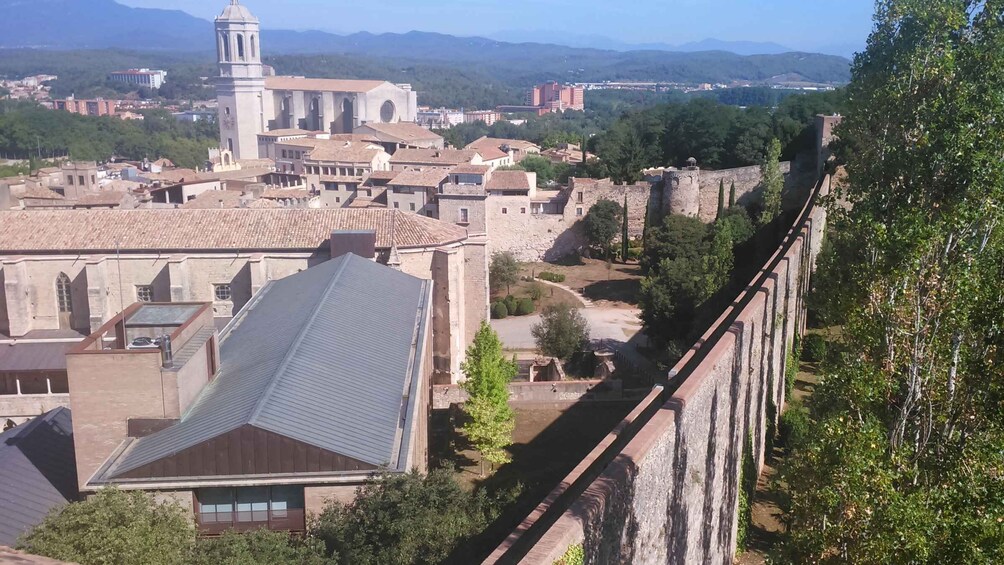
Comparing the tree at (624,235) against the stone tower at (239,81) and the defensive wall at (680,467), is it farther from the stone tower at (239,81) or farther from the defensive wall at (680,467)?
the stone tower at (239,81)

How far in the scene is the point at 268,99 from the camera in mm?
103125

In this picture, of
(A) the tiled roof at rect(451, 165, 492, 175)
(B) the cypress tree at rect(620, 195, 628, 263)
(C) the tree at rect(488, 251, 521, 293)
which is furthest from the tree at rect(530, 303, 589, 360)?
(A) the tiled roof at rect(451, 165, 492, 175)

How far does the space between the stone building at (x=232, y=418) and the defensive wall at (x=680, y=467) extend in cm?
457

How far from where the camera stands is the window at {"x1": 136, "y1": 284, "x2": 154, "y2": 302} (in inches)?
1107

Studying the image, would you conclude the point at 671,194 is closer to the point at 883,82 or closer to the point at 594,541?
the point at 883,82

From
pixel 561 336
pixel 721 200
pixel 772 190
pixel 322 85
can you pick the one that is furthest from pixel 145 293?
pixel 322 85

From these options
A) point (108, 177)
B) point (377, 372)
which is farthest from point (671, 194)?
point (108, 177)

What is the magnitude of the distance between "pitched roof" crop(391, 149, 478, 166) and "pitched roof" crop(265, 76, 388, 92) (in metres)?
40.3

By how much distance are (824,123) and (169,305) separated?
129 feet

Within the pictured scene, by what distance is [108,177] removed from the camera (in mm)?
76438

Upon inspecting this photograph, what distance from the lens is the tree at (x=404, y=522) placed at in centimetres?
1174

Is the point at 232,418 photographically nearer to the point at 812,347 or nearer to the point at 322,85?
the point at 812,347

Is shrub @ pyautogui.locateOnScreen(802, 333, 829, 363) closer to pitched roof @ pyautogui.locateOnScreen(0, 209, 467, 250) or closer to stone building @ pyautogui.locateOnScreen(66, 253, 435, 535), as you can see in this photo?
pitched roof @ pyautogui.locateOnScreen(0, 209, 467, 250)

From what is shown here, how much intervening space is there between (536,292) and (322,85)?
68728 mm
